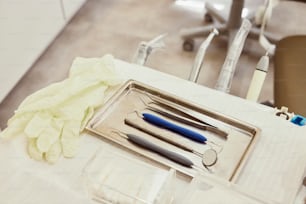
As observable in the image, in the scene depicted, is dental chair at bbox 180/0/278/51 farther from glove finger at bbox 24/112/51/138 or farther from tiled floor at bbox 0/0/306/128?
glove finger at bbox 24/112/51/138

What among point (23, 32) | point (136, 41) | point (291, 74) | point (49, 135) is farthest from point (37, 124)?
point (136, 41)

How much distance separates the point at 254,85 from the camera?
39.2 inches

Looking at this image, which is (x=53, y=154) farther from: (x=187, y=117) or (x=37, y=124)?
(x=187, y=117)

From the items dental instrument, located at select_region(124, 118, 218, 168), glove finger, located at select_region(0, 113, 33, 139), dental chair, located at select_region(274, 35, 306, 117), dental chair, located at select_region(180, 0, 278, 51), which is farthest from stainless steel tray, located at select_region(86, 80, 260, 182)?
dental chair, located at select_region(180, 0, 278, 51)

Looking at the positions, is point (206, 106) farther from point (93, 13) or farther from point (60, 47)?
point (93, 13)

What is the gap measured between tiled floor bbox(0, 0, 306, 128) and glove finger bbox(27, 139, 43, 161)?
0.98m

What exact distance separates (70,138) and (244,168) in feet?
1.07

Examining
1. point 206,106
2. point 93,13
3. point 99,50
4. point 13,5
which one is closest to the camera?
point 206,106

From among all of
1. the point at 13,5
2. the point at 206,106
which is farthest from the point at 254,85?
the point at 13,5

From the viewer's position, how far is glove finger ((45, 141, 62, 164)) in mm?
801

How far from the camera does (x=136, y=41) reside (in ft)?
6.89

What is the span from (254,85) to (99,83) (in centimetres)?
35

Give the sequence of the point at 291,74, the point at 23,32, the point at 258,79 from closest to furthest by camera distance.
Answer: the point at 258,79 → the point at 291,74 → the point at 23,32

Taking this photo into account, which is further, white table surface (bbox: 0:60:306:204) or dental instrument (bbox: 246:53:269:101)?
dental instrument (bbox: 246:53:269:101)
